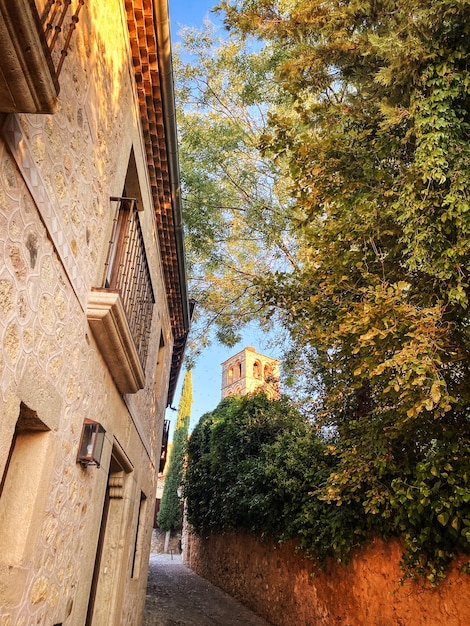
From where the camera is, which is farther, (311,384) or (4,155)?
(311,384)

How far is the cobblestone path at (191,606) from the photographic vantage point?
342 inches

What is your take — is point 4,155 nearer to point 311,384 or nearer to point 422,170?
point 422,170

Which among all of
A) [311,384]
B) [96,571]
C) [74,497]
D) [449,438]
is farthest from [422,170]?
[311,384]

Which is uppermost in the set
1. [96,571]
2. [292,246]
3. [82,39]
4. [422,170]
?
[292,246]

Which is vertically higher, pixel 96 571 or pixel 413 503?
pixel 413 503

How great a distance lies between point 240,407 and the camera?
12.9 m

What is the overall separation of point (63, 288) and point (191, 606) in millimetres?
10159

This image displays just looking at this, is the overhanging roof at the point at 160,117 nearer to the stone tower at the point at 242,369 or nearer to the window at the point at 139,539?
the window at the point at 139,539

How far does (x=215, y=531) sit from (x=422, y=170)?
12.6 meters

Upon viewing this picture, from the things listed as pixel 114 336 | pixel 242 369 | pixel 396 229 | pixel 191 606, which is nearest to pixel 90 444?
pixel 114 336

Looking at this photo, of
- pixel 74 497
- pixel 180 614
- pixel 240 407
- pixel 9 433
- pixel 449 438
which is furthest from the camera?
pixel 240 407

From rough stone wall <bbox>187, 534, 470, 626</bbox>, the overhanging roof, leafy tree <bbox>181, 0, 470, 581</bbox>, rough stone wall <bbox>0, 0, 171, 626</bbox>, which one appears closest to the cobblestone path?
rough stone wall <bbox>187, 534, 470, 626</bbox>

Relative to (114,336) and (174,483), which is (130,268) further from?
(174,483)

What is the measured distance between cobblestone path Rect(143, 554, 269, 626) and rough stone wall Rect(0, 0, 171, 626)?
6120 millimetres
